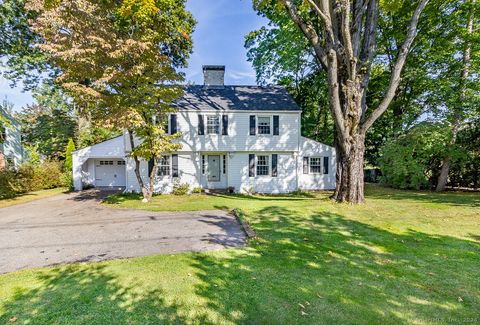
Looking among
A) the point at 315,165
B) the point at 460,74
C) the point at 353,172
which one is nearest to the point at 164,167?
the point at 315,165

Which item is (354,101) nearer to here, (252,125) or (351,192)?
(351,192)

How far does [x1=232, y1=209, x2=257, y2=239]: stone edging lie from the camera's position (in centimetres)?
634

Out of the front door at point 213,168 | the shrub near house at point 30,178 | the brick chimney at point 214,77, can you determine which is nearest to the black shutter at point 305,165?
the front door at point 213,168

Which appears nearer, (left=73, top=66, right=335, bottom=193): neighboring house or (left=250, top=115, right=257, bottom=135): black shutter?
(left=73, top=66, right=335, bottom=193): neighboring house

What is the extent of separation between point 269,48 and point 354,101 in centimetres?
1429

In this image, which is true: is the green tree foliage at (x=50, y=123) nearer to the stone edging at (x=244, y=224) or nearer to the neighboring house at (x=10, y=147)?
the neighboring house at (x=10, y=147)

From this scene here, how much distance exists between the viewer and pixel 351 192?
9.65 m

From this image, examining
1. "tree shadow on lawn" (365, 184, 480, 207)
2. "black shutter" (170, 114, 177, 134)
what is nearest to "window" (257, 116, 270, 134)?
"black shutter" (170, 114, 177, 134)

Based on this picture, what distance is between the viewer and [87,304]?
3297 millimetres

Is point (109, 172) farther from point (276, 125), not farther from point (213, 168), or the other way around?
point (276, 125)

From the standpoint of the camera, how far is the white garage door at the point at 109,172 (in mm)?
18453

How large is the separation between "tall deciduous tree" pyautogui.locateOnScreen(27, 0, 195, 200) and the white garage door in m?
7.82

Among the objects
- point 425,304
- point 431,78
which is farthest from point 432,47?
point 425,304

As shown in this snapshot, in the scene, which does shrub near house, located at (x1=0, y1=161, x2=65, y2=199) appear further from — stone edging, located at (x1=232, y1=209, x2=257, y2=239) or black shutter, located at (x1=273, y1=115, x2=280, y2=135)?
black shutter, located at (x1=273, y1=115, x2=280, y2=135)
